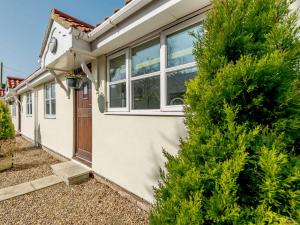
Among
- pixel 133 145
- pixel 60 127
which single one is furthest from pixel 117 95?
pixel 60 127

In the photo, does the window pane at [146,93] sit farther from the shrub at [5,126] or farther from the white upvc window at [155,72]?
the shrub at [5,126]

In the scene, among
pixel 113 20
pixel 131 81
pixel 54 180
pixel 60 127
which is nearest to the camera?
pixel 113 20

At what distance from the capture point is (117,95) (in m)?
4.45

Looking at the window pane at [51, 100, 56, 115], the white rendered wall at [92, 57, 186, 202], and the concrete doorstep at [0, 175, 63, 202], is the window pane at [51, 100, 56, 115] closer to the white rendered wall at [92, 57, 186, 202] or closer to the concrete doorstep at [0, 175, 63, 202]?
the concrete doorstep at [0, 175, 63, 202]

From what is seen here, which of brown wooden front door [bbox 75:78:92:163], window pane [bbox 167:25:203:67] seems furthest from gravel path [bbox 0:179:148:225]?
window pane [bbox 167:25:203:67]

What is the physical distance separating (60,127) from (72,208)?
14.5 ft

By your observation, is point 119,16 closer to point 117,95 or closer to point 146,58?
point 146,58

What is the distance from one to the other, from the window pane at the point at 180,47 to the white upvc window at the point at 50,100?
6611mm

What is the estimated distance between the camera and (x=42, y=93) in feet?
30.1

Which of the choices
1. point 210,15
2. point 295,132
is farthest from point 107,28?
point 295,132

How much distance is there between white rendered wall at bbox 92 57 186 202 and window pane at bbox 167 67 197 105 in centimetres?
32

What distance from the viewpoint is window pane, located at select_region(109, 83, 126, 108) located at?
4.29 meters

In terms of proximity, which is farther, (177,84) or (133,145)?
(133,145)

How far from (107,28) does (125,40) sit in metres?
0.42
